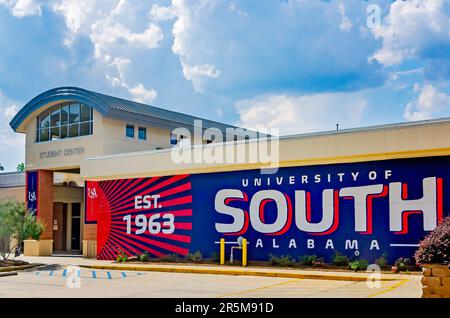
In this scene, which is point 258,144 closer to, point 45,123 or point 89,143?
point 89,143

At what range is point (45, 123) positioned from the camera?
3278cm

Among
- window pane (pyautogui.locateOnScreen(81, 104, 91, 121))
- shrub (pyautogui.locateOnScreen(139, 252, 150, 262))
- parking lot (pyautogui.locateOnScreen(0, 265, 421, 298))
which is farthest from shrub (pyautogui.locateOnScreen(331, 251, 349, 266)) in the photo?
window pane (pyautogui.locateOnScreen(81, 104, 91, 121))

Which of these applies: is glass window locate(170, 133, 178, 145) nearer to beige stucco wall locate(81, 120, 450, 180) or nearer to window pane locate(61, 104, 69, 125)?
window pane locate(61, 104, 69, 125)

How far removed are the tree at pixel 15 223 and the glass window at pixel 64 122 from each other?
665 cm

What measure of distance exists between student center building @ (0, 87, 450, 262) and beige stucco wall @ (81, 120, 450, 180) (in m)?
0.03

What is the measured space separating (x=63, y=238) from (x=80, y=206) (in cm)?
216

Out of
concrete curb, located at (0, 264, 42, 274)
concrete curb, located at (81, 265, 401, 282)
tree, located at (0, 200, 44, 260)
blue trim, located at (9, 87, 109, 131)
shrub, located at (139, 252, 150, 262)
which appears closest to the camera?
concrete curb, located at (81, 265, 401, 282)

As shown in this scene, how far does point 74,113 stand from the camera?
3142 cm

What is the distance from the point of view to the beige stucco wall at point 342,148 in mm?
18938

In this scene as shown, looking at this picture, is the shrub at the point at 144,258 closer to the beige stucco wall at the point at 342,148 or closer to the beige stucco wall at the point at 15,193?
the beige stucco wall at the point at 342,148

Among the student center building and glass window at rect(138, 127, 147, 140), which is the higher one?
glass window at rect(138, 127, 147, 140)

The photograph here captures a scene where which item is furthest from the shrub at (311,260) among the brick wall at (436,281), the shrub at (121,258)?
the brick wall at (436,281)

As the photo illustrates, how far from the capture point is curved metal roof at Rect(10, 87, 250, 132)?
29906mm
